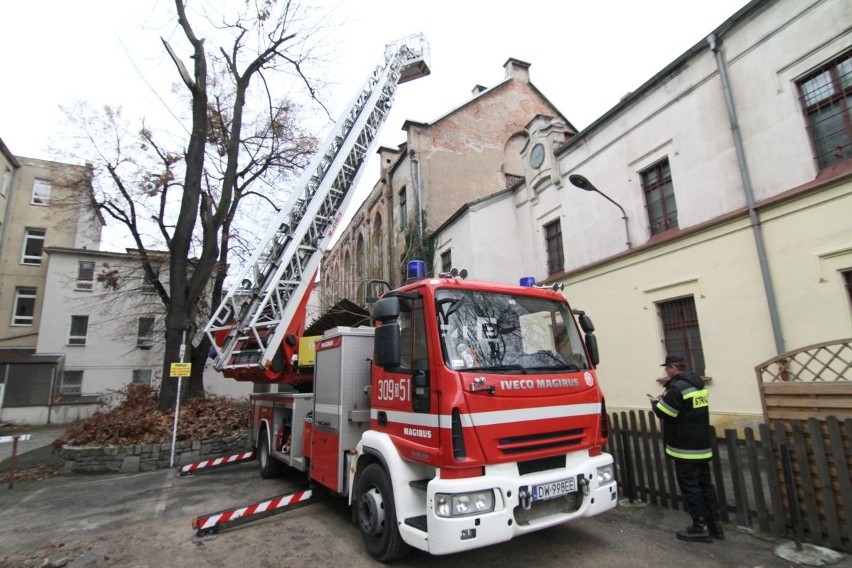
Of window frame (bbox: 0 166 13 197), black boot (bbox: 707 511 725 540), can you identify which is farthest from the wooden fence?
window frame (bbox: 0 166 13 197)

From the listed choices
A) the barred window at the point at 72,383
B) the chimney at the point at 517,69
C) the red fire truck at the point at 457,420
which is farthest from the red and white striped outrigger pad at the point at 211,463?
the chimney at the point at 517,69

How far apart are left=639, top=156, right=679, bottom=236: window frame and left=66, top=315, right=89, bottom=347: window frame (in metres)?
26.3

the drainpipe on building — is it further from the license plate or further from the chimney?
the license plate

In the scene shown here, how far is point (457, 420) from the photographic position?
11.9 ft

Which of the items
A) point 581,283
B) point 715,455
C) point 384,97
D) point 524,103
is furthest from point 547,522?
point 524,103

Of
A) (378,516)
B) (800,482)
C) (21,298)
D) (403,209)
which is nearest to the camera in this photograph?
(378,516)

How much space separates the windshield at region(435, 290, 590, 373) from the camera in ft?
13.2

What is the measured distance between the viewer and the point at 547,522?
3.70m

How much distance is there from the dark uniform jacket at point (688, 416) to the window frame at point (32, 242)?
3008 cm

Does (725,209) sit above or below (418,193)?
below

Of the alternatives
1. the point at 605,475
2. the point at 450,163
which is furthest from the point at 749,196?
the point at 450,163

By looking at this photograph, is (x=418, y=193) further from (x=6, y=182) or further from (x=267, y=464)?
(x=6, y=182)

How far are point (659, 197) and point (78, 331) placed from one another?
27.2 metres

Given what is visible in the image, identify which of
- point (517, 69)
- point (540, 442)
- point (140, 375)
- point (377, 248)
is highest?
point (517, 69)
